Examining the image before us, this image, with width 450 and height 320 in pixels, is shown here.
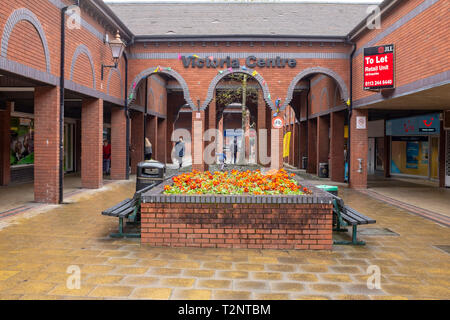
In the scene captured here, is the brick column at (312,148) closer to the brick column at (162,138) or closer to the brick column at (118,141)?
the brick column at (162,138)

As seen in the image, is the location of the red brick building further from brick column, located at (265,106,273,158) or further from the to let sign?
brick column, located at (265,106,273,158)

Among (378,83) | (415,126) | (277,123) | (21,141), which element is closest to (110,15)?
(21,141)

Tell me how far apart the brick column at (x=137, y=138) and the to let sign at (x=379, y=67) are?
1112 cm

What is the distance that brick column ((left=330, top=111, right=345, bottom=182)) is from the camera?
15.8 metres

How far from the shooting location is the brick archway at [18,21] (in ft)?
22.5

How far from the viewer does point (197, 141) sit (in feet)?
50.4

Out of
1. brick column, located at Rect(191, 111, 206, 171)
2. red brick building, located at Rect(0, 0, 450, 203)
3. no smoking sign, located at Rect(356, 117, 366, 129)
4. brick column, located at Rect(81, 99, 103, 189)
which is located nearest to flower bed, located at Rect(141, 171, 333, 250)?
red brick building, located at Rect(0, 0, 450, 203)

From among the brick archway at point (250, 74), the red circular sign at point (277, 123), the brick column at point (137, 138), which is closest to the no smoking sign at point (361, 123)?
the red circular sign at point (277, 123)

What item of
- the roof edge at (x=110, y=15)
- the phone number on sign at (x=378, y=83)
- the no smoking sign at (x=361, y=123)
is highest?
the roof edge at (x=110, y=15)

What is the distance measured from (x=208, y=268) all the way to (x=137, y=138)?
47.5ft

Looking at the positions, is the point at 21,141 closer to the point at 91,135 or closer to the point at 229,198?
the point at 91,135

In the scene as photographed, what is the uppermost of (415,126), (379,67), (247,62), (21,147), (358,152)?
(247,62)

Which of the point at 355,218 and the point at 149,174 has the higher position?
the point at 149,174

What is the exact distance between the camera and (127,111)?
1509 cm
